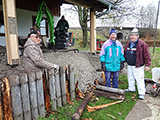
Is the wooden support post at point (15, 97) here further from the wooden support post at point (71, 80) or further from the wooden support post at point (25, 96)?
the wooden support post at point (71, 80)

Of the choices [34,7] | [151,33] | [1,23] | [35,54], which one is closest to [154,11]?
[151,33]

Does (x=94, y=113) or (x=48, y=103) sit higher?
(x=48, y=103)

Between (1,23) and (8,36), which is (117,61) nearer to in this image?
(8,36)

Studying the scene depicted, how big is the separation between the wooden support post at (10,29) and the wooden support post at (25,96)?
6.19ft

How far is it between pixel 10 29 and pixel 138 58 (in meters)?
3.79

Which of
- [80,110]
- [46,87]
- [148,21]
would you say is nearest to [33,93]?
[46,87]

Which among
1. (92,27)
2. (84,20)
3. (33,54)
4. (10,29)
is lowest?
(33,54)

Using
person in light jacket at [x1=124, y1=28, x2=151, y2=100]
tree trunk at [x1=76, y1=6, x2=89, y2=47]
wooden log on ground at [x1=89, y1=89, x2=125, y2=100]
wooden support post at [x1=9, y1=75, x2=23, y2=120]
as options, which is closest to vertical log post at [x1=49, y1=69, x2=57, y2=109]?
wooden support post at [x1=9, y1=75, x2=23, y2=120]

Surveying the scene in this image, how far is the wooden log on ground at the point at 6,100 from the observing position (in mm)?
2380

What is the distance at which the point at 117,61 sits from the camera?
4301 millimetres

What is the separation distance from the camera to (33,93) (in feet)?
9.26

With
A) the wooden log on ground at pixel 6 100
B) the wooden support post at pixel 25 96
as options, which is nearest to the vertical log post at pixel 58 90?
the wooden support post at pixel 25 96

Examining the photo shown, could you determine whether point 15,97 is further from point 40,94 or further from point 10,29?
point 10,29

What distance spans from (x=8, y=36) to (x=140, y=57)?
3845mm
